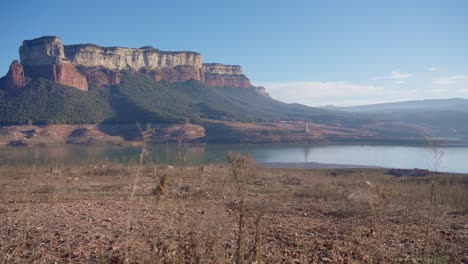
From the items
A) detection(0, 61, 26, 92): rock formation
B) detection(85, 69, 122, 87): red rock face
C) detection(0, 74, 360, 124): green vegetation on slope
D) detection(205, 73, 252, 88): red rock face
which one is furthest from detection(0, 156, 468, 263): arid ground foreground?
detection(205, 73, 252, 88): red rock face

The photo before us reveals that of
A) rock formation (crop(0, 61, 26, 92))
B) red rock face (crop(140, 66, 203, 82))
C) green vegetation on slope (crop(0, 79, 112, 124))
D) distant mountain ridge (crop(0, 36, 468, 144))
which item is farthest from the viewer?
red rock face (crop(140, 66, 203, 82))

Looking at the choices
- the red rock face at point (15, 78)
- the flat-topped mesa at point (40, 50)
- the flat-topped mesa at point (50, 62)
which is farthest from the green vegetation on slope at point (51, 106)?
the flat-topped mesa at point (40, 50)

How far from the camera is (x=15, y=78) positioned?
2443 inches

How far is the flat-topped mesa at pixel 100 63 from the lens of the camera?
70000 millimetres

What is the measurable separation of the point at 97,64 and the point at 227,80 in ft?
157

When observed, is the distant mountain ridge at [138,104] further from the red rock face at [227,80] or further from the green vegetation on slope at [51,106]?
the red rock face at [227,80]

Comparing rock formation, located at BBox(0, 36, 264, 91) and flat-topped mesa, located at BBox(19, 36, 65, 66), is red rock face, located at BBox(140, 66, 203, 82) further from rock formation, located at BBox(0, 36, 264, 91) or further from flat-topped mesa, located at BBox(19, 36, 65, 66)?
flat-topped mesa, located at BBox(19, 36, 65, 66)

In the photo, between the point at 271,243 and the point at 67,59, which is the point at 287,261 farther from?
the point at 67,59

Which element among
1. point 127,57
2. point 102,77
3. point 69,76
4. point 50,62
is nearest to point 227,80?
point 127,57

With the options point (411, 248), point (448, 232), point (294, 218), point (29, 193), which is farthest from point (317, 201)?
point (29, 193)

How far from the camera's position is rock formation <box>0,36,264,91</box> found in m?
69.2

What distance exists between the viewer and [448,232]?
5.96 m

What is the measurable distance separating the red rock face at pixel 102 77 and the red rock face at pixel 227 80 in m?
37.8

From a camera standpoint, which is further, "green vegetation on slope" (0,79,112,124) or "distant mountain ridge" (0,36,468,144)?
"distant mountain ridge" (0,36,468,144)
